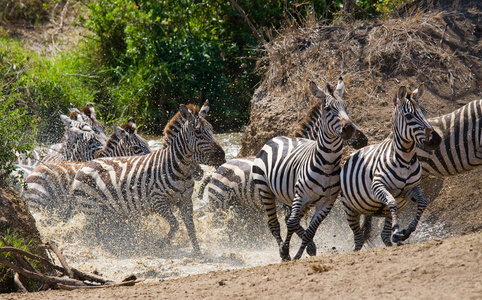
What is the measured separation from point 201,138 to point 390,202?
3.34 meters

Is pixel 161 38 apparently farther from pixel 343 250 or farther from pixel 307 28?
pixel 343 250

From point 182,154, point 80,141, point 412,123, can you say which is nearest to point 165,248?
point 182,154

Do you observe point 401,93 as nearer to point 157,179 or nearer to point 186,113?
point 186,113

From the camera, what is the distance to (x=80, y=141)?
1044cm

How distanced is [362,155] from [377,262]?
6.44 feet

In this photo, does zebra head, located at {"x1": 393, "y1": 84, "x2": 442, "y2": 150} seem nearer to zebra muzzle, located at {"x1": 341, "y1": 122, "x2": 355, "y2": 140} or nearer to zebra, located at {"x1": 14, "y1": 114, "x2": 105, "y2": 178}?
zebra muzzle, located at {"x1": 341, "y1": 122, "x2": 355, "y2": 140}

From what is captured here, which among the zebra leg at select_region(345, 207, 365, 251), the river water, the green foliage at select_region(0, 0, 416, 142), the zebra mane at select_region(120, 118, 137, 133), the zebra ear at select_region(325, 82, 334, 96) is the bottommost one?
the river water

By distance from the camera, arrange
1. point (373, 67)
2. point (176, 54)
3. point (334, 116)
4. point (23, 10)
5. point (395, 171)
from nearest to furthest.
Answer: point (395, 171) → point (334, 116) → point (373, 67) → point (176, 54) → point (23, 10)

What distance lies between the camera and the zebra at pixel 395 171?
5660 mm

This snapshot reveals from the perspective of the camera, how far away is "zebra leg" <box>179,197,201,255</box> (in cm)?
805

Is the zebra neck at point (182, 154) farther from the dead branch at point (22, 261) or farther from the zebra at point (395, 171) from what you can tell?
the dead branch at point (22, 261)

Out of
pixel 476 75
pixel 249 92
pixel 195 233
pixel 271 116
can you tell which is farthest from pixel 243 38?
pixel 195 233

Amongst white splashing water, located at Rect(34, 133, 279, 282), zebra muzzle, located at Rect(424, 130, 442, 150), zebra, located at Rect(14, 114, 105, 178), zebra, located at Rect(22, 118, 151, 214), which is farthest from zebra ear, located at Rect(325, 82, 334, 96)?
zebra, located at Rect(14, 114, 105, 178)

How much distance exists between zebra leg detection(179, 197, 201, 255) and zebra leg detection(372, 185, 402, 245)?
9.96ft
